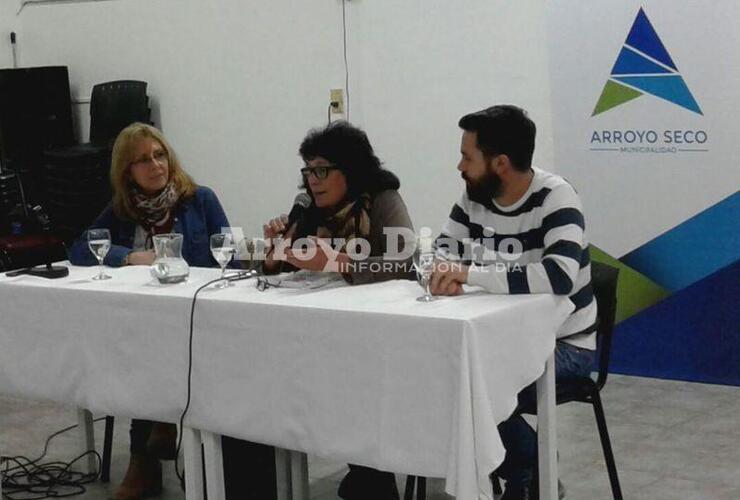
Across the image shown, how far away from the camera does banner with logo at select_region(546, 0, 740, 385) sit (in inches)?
176

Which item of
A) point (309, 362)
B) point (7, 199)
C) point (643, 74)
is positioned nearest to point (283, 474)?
point (309, 362)

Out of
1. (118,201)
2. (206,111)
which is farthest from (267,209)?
(118,201)

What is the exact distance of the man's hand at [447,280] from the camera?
2.64 meters

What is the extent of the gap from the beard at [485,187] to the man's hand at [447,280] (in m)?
0.43

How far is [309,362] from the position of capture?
2594mm

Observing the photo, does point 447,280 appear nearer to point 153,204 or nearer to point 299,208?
point 299,208

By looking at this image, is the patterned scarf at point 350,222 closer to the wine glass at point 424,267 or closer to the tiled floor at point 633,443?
the wine glass at point 424,267

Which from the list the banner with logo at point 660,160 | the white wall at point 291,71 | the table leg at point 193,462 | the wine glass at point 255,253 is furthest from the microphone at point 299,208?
A: the white wall at point 291,71

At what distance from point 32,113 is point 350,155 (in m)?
4.26

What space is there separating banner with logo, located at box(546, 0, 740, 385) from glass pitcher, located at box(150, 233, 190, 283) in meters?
2.26

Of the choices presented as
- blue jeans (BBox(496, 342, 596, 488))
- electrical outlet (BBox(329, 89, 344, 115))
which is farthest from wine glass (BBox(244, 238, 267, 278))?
electrical outlet (BBox(329, 89, 344, 115))

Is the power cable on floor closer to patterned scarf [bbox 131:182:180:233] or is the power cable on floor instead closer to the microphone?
patterned scarf [bbox 131:182:180:233]

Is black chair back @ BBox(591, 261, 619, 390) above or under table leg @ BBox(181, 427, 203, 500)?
above

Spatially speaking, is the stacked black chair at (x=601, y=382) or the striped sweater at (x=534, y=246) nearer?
the striped sweater at (x=534, y=246)
